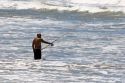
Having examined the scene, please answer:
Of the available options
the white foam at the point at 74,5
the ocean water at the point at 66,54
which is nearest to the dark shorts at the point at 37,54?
the ocean water at the point at 66,54

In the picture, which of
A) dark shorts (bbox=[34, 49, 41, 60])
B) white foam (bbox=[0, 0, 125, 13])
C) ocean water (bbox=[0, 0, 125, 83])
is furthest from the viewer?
white foam (bbox=[0, 0, 125, 13])

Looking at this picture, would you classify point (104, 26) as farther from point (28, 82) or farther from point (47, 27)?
point (28, 82)

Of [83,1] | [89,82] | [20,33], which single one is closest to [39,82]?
[89,82]

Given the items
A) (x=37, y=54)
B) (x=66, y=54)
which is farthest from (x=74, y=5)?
(x=37, y=54)

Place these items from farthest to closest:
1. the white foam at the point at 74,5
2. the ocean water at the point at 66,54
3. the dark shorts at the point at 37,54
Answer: the white foam at the point at 74,5 < the dark shorts at the point at 37,54 < the ocean water at the point at 66,54

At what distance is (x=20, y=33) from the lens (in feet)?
101

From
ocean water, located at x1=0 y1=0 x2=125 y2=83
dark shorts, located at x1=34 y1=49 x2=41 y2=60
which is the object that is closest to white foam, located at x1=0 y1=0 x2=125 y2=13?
ocean water, located at x1=0 y1=0 x2=125 y2=83

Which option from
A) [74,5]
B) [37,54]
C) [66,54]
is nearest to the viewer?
[37,54]

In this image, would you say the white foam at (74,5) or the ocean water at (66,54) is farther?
the white foam at (74,5)

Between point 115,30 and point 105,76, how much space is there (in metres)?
15.4

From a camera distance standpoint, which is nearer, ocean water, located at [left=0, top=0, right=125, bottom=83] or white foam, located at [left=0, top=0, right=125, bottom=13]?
ocean water, located at [left=0, top=0, right=125, bottom=83]

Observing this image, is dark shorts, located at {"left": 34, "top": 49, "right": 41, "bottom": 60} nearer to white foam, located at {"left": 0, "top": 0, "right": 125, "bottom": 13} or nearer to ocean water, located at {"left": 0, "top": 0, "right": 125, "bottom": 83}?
ocean water, located at {"left": 0, "top": 0, "right": 125, "bottom": 83}

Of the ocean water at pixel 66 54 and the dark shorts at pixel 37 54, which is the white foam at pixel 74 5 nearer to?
the ocean water at pixel 66 54

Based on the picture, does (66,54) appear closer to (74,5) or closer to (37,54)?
(37,54)
